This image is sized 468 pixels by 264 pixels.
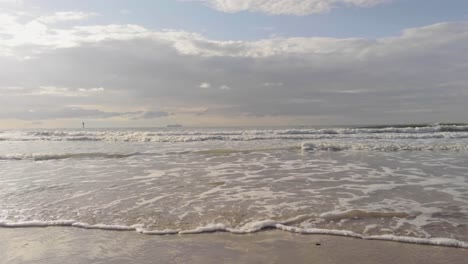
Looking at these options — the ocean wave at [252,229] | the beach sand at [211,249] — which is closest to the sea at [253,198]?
the ocean wave at [252,229]

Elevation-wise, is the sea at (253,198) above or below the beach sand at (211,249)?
above

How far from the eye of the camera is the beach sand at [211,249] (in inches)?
183

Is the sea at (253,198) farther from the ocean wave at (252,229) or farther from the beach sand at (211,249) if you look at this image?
the beach sand at (211,249)

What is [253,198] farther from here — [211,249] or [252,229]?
[211,249]

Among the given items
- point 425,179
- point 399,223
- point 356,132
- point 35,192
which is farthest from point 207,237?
point 356,132

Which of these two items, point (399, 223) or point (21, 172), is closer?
point (399, 223)

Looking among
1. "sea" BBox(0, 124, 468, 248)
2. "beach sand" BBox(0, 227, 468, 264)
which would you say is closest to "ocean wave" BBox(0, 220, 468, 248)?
"sea" BBox(0, 124, 468, 248)

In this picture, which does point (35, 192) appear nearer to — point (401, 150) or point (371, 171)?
point (371, 171)

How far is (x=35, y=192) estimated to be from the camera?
29.7ft

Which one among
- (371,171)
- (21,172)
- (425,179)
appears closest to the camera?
(425,179)

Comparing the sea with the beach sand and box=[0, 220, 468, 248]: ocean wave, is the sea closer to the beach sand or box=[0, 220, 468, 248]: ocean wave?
box=[0, 220, 468, 248]: ocean wave

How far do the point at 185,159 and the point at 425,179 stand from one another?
955 cm

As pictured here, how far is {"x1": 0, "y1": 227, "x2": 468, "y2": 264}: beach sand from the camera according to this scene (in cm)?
466

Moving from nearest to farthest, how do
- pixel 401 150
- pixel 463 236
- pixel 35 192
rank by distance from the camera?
pixel 463 236, pixel 35 192, pixel 401 150
